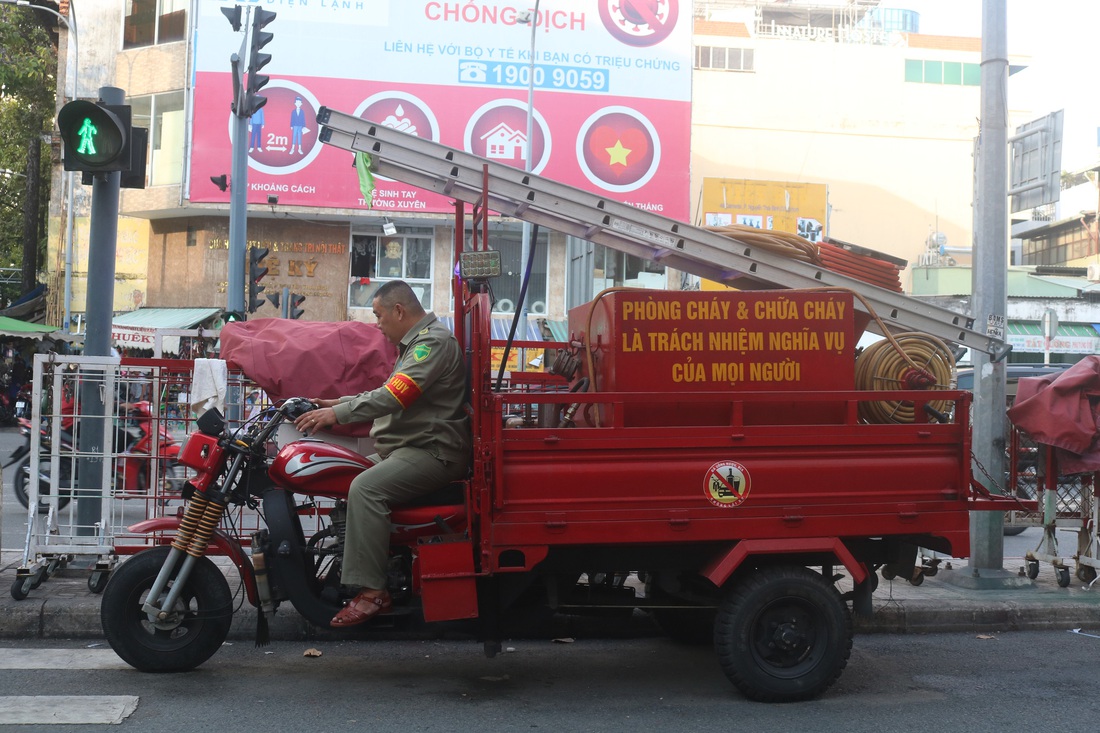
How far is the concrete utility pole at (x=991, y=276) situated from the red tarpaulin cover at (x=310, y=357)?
14.8 feet

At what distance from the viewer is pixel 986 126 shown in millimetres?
7934

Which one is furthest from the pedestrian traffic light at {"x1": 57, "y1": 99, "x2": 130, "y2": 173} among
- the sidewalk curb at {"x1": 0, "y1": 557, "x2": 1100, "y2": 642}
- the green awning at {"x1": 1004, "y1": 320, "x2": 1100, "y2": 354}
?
the green awning at {"x1": 1004, "y1": 320, "x2": 1100, "y2": 354}

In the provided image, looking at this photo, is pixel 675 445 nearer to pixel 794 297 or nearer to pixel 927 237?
pixel 794 297

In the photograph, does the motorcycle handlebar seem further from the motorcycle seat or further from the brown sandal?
the brown sandal

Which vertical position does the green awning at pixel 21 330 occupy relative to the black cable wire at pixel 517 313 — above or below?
above

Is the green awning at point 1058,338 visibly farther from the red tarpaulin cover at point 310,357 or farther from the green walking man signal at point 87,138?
the green walking man signal at point 87,138

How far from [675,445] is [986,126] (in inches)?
179

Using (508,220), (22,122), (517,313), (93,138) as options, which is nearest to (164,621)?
(517,313)

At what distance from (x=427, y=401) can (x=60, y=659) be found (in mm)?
2448

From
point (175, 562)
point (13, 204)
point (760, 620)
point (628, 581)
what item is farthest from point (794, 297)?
point (13, 204)

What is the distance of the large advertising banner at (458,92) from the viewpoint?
85.2 feet

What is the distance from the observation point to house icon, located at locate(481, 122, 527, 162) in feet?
87.7

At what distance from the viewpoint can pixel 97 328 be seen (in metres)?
7.08

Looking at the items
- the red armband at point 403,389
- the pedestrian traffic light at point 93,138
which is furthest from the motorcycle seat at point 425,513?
the pedestrian traffic light at point 93,138
